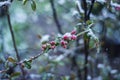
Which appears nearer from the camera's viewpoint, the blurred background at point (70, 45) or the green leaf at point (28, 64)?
the green leaf at point (28, 64)

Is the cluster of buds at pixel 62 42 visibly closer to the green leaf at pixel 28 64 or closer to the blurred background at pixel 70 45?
the green leaf at pixel 28 64

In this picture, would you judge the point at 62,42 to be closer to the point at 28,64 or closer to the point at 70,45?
the point at 28,64

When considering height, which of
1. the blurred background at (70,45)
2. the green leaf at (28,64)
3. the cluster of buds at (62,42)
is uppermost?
the cluster of buds at (62,42)

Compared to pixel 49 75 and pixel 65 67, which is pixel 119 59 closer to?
pixel 65 67

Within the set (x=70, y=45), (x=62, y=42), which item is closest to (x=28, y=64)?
(x=62, y=42)

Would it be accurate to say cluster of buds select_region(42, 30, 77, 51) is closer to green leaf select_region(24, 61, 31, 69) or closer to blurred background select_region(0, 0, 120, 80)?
green leaf select_region(24, 61, 31, 69)

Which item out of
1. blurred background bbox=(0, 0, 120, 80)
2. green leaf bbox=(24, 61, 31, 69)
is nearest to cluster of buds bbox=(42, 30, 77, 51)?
green leaf bbox=(24, 61, 31, 69)

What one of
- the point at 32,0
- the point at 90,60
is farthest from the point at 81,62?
the point at 32,0

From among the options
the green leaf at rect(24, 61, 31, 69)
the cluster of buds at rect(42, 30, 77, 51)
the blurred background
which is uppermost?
the cluster of buds at rect(42, 30, 77, 51)

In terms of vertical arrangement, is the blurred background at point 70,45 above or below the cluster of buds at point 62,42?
below

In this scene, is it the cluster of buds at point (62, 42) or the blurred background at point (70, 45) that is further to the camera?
the blurred background at point (70, 45)

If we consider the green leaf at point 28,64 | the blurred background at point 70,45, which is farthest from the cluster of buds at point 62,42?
the blurred background at point 70,45

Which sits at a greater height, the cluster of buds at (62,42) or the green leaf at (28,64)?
the cluster of buds at (62,42)

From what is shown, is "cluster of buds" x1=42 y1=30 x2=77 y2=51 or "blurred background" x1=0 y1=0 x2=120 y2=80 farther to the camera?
"blurred background" x1=0 y1=0 x2=120 y2=80
